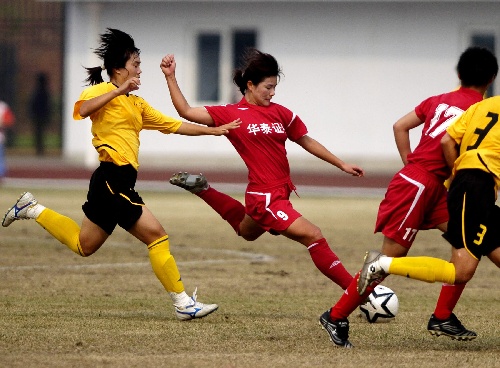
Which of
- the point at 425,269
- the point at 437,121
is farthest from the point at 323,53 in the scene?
the point at 425,269

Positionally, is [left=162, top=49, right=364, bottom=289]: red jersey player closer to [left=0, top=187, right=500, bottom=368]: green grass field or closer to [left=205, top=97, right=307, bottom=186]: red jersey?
Answer: [left=205, top=97, right=307, bottom=186]: red jersey

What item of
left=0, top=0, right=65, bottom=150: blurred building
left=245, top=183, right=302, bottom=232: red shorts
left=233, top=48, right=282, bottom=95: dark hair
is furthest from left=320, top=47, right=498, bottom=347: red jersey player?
left=0, top=0, right=65, bottom=150: blurred building

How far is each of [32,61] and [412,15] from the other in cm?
2015

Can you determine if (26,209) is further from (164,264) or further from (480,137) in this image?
(480,137)

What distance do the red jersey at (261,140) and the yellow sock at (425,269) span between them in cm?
153

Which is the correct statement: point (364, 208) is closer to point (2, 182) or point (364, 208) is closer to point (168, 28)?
point (2, 182)

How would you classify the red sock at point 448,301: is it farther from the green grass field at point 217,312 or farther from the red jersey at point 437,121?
the red jersey at point 437,121

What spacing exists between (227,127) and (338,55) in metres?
19.8

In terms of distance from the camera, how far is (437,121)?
24.9ft

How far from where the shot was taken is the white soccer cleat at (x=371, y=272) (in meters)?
7.00

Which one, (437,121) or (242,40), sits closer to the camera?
(437,121)

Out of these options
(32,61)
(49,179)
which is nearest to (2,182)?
(49,179)

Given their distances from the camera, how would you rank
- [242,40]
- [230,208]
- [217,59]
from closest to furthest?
[230,208] < [242,40] < [217,59]

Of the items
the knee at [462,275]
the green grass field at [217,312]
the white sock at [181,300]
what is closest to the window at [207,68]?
the green grass field at [217,312]
